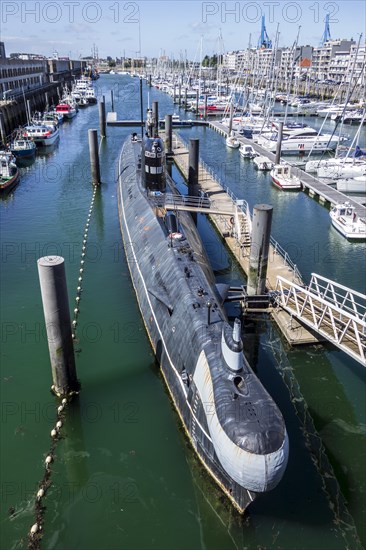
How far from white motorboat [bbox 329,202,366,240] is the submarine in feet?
44.6

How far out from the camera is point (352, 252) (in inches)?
1210

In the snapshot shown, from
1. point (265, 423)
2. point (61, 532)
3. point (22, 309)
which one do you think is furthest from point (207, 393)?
point (22, 309)

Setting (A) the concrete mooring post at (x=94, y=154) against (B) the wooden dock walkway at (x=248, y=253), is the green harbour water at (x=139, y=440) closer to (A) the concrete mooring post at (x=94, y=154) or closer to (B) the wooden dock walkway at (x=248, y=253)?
(B) the wooden dock walkway at (x=248, y=253)

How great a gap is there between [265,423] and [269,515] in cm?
364

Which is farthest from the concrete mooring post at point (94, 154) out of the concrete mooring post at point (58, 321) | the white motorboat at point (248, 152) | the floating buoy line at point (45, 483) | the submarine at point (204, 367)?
the floating buoy line at point (45, 483)

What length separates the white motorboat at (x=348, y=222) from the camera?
32.1m

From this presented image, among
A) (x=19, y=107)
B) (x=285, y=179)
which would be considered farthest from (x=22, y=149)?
(x=285, y=179)

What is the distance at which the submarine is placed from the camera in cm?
1051

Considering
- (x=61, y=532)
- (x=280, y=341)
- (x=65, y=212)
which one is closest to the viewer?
(x=61, y=532)

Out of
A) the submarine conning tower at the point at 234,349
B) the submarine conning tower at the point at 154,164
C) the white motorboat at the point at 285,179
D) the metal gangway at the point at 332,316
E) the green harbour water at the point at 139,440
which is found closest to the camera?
the submarine conning tower at the point at 234,349

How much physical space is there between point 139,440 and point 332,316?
899 cm

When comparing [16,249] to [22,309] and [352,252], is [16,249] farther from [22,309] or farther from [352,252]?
[352,252]

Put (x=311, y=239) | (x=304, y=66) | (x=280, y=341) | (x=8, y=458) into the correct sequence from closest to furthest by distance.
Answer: (x=8, y=458)
(x=280, y=341)
(x=311, y=239)
(x=304, y=66)

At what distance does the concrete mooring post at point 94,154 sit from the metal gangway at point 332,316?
91.1ft
